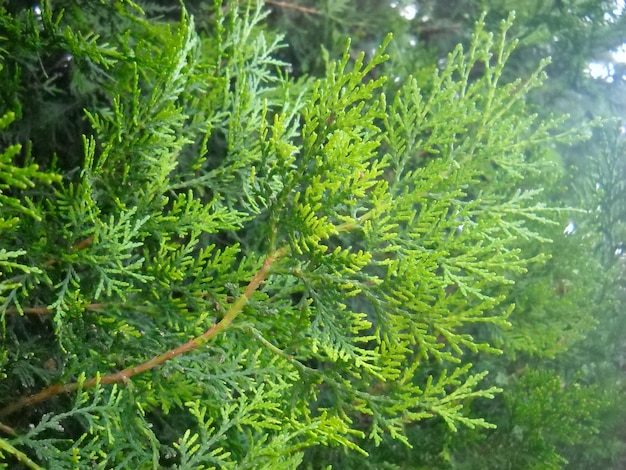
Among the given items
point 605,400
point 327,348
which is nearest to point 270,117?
point 327,348

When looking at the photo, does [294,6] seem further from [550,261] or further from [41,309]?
[41,309]

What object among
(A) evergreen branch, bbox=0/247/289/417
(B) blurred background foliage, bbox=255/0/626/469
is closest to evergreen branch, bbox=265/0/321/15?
(B) blurred background foliage, bbox=255/0/626/469

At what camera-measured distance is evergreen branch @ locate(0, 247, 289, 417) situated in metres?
1.61

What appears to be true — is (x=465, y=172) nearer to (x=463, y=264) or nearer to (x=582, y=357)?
(x=463, y=264)

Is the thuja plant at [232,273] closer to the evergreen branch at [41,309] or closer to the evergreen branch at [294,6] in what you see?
the evergreen branch at [41,309]

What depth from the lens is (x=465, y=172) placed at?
1772mm

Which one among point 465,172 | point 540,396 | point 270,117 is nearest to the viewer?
point 465,172

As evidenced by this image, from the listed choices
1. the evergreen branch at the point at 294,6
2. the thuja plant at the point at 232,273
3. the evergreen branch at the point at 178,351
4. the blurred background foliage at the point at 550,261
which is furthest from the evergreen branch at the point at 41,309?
the evergreen branch at the point at 294,6

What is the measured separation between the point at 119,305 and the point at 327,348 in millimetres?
731

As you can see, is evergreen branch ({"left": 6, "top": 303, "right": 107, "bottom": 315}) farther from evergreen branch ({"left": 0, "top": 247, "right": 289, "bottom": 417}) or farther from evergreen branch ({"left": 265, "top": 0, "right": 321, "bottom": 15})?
evergreen branch ({"left": 265, "top": 0, "right": 321, "bottom": 15})

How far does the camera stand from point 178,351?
5.33 feet

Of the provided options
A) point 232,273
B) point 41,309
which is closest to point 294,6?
point 232,273

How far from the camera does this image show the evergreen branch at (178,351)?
5.27ft

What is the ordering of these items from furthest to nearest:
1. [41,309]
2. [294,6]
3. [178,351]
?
[294,6]
[41,309]
[178,351]
